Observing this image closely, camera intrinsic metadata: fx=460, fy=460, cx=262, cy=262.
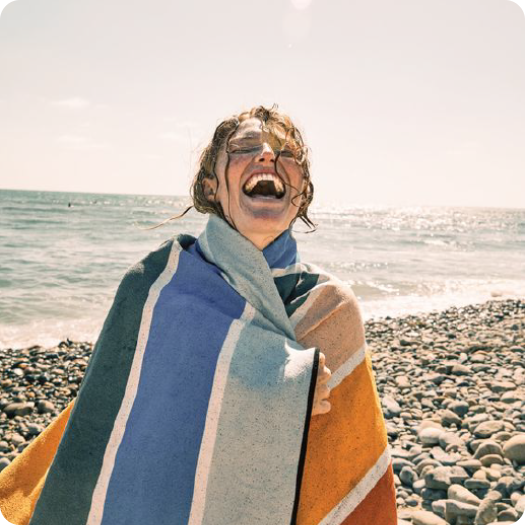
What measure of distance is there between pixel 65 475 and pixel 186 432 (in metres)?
0.47

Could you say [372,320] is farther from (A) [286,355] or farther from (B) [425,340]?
(A) [286,355]

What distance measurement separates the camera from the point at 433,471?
3.65 metres

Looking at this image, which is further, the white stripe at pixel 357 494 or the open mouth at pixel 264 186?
the open mouth at pixel 264 186

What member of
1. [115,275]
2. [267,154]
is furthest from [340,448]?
[115,275]

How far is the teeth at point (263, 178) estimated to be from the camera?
5.73 feet

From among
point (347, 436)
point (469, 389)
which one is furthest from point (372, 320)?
point (347, 436)

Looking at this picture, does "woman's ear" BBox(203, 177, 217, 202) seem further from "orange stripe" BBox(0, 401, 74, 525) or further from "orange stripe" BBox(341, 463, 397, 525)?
"orange stripe" BBox(341, 463, 397, 525)

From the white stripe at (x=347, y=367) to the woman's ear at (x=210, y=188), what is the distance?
0.83 metres

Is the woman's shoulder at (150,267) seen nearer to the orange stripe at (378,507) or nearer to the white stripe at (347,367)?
the white stripe at (347,367)

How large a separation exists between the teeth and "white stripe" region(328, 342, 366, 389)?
2.26 feet

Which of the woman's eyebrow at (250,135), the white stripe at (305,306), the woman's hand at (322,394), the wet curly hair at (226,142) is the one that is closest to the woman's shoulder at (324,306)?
the white stripe at (305,306)

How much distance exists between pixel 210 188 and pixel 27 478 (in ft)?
4.70

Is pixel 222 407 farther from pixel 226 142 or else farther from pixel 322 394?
pixel 226 142

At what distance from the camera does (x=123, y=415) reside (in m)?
1.56
